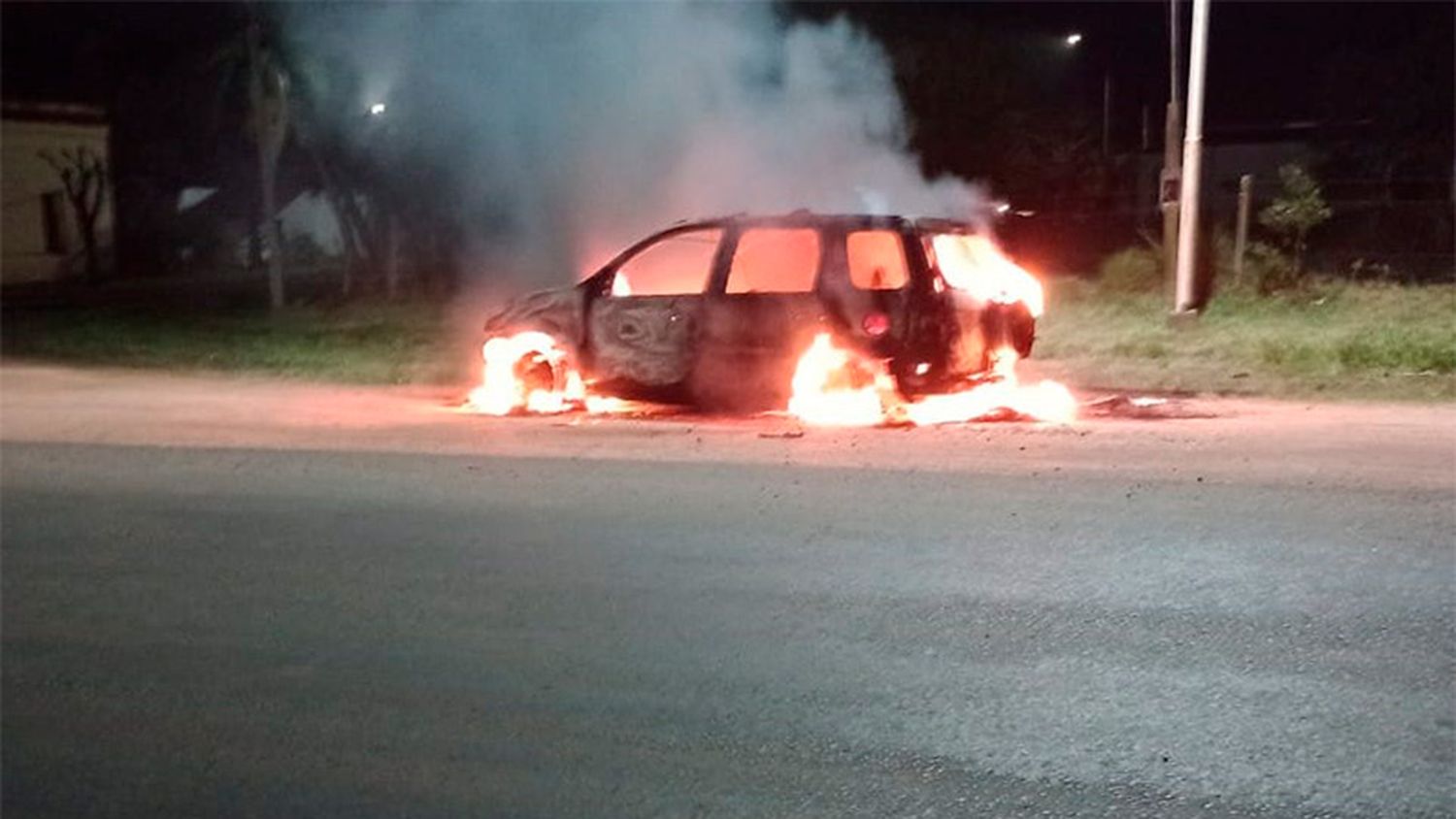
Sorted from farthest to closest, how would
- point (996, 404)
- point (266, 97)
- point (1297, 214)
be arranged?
point (266, 97), point (1297, 214), point (996, 404)

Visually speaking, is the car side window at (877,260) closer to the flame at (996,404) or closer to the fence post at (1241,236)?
the flame at (996,404)

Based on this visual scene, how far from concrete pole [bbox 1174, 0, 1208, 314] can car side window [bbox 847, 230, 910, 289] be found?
717 centimetres

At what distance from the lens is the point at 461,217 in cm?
2983

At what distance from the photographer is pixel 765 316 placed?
41.3ft

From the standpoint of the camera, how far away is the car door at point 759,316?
12.5 m

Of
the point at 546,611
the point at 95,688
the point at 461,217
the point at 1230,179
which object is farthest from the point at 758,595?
the point at 1230,179

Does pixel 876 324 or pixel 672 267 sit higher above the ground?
pixel 672 267

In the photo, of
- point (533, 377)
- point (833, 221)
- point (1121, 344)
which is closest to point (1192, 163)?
point (1121, 344)

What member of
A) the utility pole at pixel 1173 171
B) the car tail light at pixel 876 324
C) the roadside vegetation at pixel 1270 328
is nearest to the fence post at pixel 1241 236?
the roadside vegetation at pixel 1270 328

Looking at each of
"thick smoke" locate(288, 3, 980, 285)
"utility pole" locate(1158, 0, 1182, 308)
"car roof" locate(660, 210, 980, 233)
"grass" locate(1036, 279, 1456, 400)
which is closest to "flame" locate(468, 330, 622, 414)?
"car roof" locate(660, 210, 980, 233)

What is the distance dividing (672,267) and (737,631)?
24.3 feet

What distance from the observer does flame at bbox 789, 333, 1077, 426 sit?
12.4m

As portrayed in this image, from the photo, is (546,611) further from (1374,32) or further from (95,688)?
(1374,32)

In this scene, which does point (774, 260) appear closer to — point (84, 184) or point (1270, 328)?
point (1270, 328)
